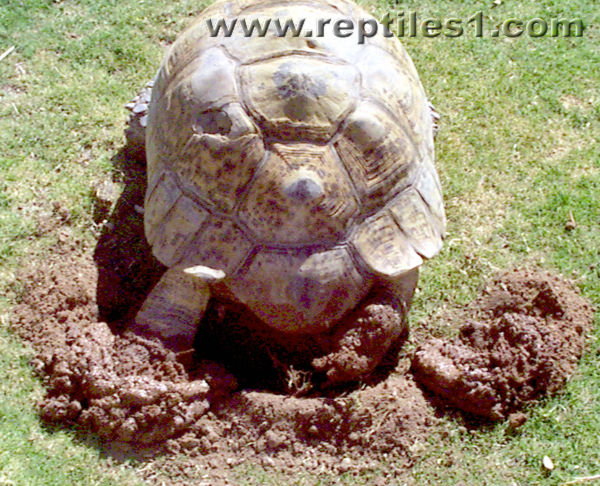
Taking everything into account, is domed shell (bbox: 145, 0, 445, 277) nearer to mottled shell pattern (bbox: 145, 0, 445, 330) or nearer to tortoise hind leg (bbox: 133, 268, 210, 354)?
mottled shell pattern (bbox: 145, 0, 445, 330)

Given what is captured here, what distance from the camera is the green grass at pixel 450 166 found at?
364 cm

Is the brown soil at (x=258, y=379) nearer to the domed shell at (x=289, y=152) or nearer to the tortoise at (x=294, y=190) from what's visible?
the tortoise at (x=294, y=190)

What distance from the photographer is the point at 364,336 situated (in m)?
3.70

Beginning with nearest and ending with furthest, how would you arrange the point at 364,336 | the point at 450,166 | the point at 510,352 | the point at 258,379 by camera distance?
1. the point at 364,336
2. the point at 510,352
3. the point at 258,379
4. the point at 450,166

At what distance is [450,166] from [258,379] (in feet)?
6.97

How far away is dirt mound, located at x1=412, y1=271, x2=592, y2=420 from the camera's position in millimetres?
3777

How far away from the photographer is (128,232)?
4.56m

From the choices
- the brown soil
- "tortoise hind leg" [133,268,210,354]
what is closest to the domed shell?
"tortoise hind leg" [133,268,210,354]

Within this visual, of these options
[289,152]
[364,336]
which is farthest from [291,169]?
[364,336]

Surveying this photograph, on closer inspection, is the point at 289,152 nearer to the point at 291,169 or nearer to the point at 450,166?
the point at 291,169

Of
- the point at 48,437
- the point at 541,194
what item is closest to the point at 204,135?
the point at 48,437

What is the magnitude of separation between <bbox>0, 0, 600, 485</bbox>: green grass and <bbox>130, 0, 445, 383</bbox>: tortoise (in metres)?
0.70

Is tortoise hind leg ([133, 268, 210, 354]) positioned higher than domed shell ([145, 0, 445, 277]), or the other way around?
domed shell ([145, 0, 445, 277])

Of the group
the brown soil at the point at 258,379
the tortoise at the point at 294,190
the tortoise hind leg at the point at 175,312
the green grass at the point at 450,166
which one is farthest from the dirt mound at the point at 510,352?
the tortoise hind leg at the point at 175,312
